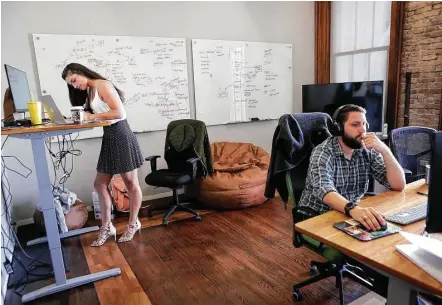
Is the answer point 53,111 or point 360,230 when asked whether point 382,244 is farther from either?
point 53,111

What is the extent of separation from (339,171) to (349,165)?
72mm

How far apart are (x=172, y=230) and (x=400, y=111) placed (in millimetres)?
3086

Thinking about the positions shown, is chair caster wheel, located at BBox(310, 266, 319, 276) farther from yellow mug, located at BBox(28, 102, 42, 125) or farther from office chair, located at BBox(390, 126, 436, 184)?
yellow mug, located at BBox(28, 102, 42, 125)

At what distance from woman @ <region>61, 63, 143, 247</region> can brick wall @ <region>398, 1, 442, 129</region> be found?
320 cm

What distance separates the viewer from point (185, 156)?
3.48m

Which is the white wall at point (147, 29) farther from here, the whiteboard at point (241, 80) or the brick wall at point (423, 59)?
the brick wall at point (423, 59)

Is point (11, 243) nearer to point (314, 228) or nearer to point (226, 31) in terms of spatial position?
point (314, 228)

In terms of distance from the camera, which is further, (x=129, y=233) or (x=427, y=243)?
(x=129, y=233)

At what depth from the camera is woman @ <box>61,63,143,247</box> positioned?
8.00 ft

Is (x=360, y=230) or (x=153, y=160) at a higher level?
(x=360, y=230)

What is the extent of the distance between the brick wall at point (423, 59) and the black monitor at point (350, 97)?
0.35 meters

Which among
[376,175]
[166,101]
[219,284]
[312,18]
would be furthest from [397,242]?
[312,18]

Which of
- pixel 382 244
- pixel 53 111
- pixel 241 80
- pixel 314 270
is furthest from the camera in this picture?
pixel 241 80

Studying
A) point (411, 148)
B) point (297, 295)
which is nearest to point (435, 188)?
point (297, 295)
